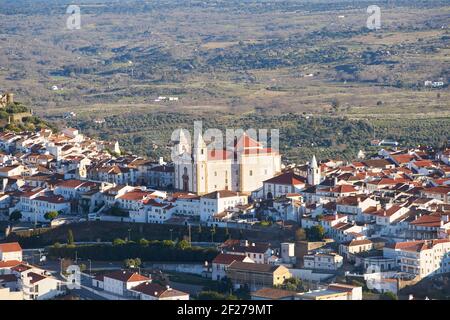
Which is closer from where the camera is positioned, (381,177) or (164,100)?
(381,177)

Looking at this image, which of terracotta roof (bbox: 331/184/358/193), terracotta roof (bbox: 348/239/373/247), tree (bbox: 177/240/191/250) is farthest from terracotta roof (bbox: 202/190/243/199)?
terracotta roof (bbox: 348/239/373/247)

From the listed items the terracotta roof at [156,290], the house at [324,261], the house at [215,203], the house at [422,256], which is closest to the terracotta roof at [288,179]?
the house at [215,203]

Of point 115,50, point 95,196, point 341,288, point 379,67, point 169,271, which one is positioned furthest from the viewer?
point 115,50

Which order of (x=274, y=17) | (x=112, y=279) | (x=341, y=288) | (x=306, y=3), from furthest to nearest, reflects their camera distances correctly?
1. (x=306, y=3)
2. (x=274, y=17)
3. (x=112, y=279)
4. (x=341, y=288)

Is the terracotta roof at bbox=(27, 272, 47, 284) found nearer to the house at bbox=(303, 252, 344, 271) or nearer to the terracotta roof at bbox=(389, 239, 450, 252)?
the house at bbox=(303, 252, 344, 271)

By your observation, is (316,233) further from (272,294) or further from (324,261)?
(272,294)

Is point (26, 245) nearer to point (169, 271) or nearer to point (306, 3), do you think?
point (169, 271)

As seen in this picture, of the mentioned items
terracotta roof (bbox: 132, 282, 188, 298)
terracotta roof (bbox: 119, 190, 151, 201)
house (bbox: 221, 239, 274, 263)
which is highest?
terracotta roof (bbox: 132, 282, 188, 298)

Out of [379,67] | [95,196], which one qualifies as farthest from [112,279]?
[379,67]
